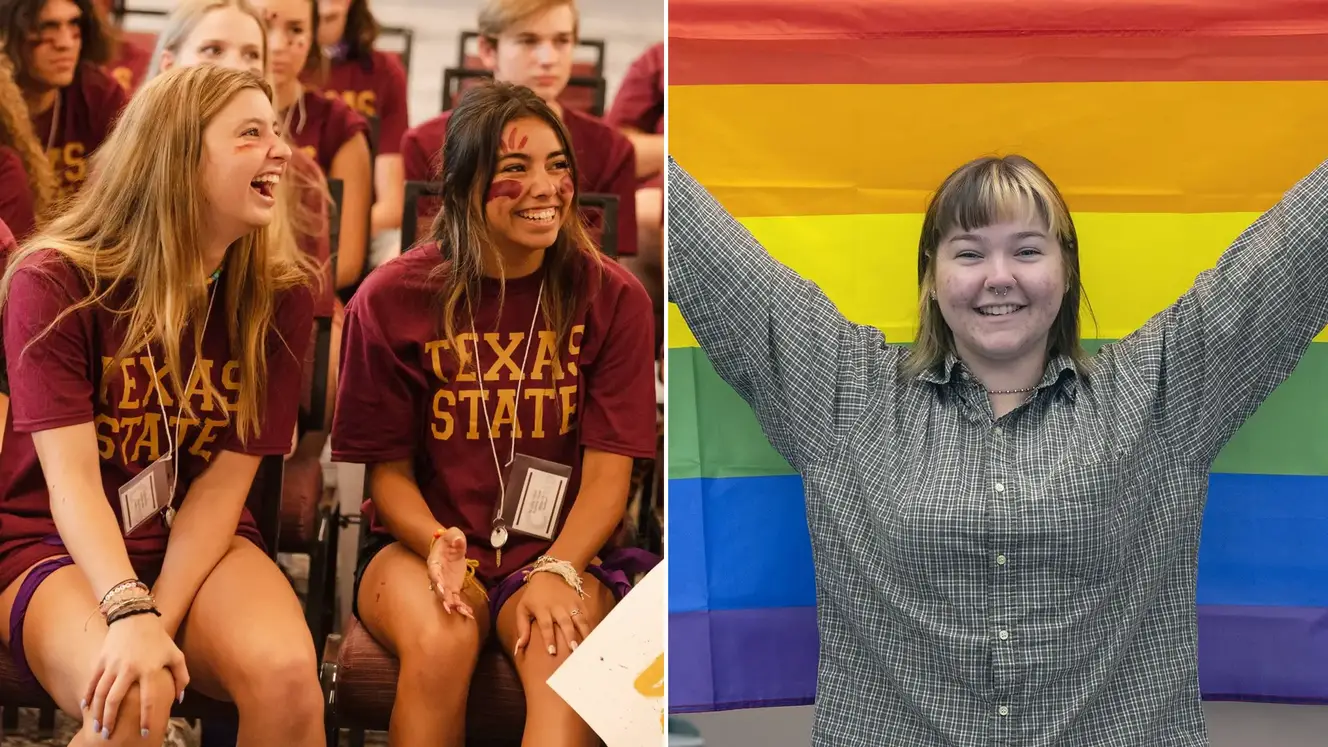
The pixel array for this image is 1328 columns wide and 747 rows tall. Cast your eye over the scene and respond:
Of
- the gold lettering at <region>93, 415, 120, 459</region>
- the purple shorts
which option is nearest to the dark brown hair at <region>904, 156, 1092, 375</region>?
the gold lettering at <region>93, 415, 120, 459</region>

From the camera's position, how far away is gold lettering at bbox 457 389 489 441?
1.95 metres

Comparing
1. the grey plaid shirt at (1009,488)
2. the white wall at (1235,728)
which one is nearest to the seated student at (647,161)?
the grey plaid shirt at (1009,488)

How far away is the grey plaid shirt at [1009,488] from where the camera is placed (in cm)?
186

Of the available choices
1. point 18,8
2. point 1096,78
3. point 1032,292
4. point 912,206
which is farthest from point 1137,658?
point 18,8

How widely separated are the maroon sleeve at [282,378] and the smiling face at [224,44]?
38 centimetres

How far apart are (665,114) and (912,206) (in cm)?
47

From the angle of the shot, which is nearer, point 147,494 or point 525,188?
A: point 147,494

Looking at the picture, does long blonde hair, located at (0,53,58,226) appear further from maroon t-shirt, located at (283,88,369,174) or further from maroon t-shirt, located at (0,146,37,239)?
maroon t-shirt, located at (283,88,369,174)

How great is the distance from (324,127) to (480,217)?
0.35 metres

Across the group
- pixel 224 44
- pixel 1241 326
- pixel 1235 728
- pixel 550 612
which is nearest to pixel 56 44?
pixel 224 44

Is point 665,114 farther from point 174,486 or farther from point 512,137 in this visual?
point 174,486

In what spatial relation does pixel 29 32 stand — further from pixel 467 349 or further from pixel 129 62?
pixel 467 349

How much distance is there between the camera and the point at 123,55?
1.96 meters

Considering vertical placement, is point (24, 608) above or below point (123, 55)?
below
